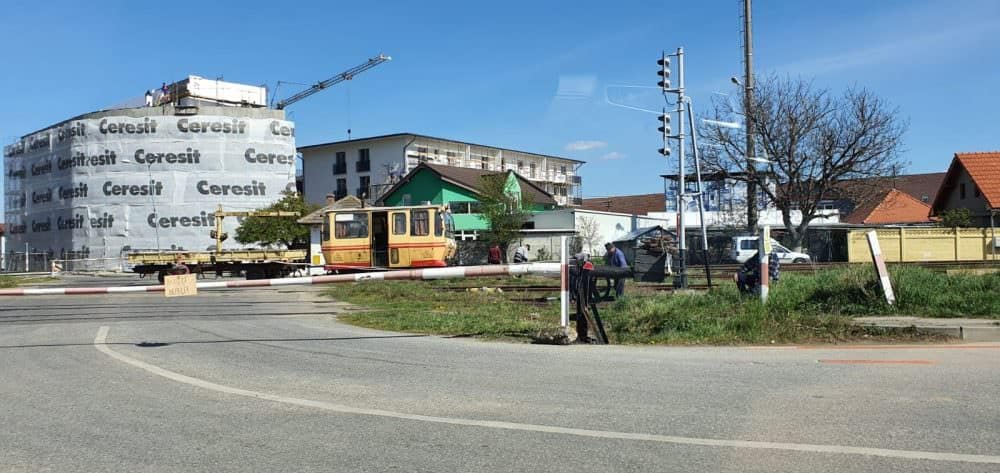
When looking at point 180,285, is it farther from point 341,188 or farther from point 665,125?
point 341,188

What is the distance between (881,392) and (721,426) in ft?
6.35

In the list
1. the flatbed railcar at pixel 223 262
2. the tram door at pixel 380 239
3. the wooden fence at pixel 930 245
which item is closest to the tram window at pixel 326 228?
the flatbed railcar at pixel 223 262

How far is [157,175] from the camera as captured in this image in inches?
2288

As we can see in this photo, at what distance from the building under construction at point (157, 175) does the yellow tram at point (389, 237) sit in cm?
3127

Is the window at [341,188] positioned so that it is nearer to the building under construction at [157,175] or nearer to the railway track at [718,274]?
the building under construction at [157,175]

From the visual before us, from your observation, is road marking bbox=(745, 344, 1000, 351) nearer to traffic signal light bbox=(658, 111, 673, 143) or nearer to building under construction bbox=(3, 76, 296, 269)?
traffic signal light bbox=(658, 111, 673, 143)

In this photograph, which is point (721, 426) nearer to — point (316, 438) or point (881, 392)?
point (881, 392)

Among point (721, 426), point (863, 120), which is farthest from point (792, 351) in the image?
point (863, 120)

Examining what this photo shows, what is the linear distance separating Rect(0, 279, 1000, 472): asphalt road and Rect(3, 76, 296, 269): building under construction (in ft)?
166

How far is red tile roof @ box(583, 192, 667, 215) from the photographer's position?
92.1m

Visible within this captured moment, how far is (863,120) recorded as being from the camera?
37.6 metres

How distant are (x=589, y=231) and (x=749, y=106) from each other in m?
18.8

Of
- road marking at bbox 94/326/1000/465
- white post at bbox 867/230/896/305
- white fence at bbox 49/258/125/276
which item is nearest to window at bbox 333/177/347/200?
white fence at bbox 49/258/125/276

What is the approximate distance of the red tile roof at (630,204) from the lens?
92.1 meters
